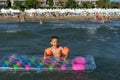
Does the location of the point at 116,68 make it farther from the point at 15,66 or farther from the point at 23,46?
the point at 23,46

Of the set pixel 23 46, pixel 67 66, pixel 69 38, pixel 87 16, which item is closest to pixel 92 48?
pixel 23 46

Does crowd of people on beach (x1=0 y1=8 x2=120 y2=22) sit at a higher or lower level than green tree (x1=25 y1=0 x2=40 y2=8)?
lower

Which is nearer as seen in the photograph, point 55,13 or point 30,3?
point 55,13

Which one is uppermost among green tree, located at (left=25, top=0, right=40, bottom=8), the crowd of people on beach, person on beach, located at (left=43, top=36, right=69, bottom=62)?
person on beach, located at (left=43, top=36, right=69, bottom=62)

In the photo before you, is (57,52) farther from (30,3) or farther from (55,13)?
(30,3)

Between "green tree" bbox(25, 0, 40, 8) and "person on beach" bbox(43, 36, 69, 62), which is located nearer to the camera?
"person on beach" bbox(43, 36, 69, 62)

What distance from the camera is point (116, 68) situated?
38.6 ft

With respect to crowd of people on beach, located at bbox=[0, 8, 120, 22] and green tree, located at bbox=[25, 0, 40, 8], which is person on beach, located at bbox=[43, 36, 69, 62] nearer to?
crowd of people on beach, located at bbox=[0, 8, 120, 22]

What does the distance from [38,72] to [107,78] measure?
1994 mm

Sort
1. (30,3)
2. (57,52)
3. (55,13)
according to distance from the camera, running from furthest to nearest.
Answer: (30,3) < (55,13) < (57,52)

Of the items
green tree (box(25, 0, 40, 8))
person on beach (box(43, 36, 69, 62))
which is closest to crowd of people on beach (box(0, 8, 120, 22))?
green tree (box(25, 0, 40, 8))

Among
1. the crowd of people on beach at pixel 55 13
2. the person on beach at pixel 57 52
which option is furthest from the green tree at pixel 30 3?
the person on beach at pixel 57 52

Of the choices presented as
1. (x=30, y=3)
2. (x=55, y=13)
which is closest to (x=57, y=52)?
(x=55, y=13)

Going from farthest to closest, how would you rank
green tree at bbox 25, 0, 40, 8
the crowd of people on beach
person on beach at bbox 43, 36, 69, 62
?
green tree at bbox 25, 0, 40, 8, the crowd of people on beach, person on beach at bbox 43, 36, 69, 62
